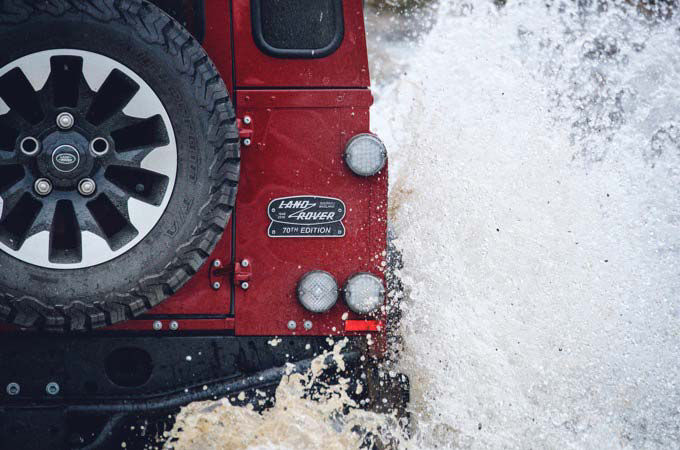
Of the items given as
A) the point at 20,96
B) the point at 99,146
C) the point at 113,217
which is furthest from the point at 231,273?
the point at 20,96

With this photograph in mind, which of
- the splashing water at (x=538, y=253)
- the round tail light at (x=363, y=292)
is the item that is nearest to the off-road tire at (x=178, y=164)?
the round tail light at (x=363, y=292)

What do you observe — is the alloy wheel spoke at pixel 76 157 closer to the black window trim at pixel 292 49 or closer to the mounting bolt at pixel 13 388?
the black window trim at pixel 292 49

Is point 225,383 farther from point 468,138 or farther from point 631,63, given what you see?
point 631,63

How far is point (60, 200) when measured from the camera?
9.56 ft

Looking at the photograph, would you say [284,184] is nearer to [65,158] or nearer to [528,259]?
[65,158]

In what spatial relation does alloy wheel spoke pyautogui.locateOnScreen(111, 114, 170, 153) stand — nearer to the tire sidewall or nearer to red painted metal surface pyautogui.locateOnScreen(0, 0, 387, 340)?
the tire sidewall

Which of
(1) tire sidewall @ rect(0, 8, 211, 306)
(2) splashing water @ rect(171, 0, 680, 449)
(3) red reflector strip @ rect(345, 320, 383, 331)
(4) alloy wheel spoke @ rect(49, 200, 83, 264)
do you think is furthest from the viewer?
(2) splashing water @ rect(171, 0, 680, 449)

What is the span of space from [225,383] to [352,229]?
2.79ft

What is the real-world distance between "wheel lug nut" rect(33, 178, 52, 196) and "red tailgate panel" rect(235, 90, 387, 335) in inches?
30.1

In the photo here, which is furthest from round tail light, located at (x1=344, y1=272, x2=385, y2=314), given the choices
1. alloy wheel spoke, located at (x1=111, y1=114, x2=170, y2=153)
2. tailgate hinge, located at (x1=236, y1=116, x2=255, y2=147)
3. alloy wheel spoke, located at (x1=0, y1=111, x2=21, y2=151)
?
alloy wheel spoke, located at (x1=0, y1=111, x2=21, y2=151)

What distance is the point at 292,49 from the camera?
128 inches

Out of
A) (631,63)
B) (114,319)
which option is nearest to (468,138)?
(631,63)

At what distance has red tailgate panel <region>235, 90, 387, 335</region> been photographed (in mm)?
3271

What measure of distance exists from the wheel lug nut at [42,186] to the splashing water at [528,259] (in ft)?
3.71
